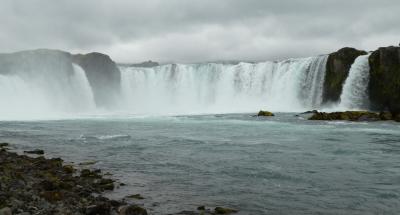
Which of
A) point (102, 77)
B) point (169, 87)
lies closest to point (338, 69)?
point (169, 87)

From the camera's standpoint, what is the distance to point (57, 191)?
10.9 meters

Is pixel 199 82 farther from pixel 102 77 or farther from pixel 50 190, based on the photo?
pixel 50 190

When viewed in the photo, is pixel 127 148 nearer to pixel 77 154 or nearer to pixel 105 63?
pixel 77 154

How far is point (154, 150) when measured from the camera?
20766 millimetres

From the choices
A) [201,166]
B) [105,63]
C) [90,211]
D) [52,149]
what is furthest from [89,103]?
[90,211]

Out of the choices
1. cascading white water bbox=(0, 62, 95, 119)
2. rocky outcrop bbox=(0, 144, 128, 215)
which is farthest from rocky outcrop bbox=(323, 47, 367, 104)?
rocky outcrop bbox=(0, 144, 128, 215)

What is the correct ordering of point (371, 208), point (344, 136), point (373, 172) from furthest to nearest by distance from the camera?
point (344, 136) < point (373, 172) < point (371, 208)

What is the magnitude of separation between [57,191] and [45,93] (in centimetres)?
5825

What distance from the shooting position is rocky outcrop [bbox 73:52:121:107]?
77181mm

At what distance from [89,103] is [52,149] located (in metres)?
50.8

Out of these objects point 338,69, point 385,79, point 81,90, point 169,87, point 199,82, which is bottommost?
point 81,90

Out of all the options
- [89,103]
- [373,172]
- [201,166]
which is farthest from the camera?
[89,103]

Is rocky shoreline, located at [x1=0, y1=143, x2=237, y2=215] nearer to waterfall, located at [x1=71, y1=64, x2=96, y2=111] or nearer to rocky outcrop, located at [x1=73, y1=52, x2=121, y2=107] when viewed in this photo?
waterfall, located at [x1=71, y1=64, x2=96, y2=111]

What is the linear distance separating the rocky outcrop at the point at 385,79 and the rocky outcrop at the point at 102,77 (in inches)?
1723
